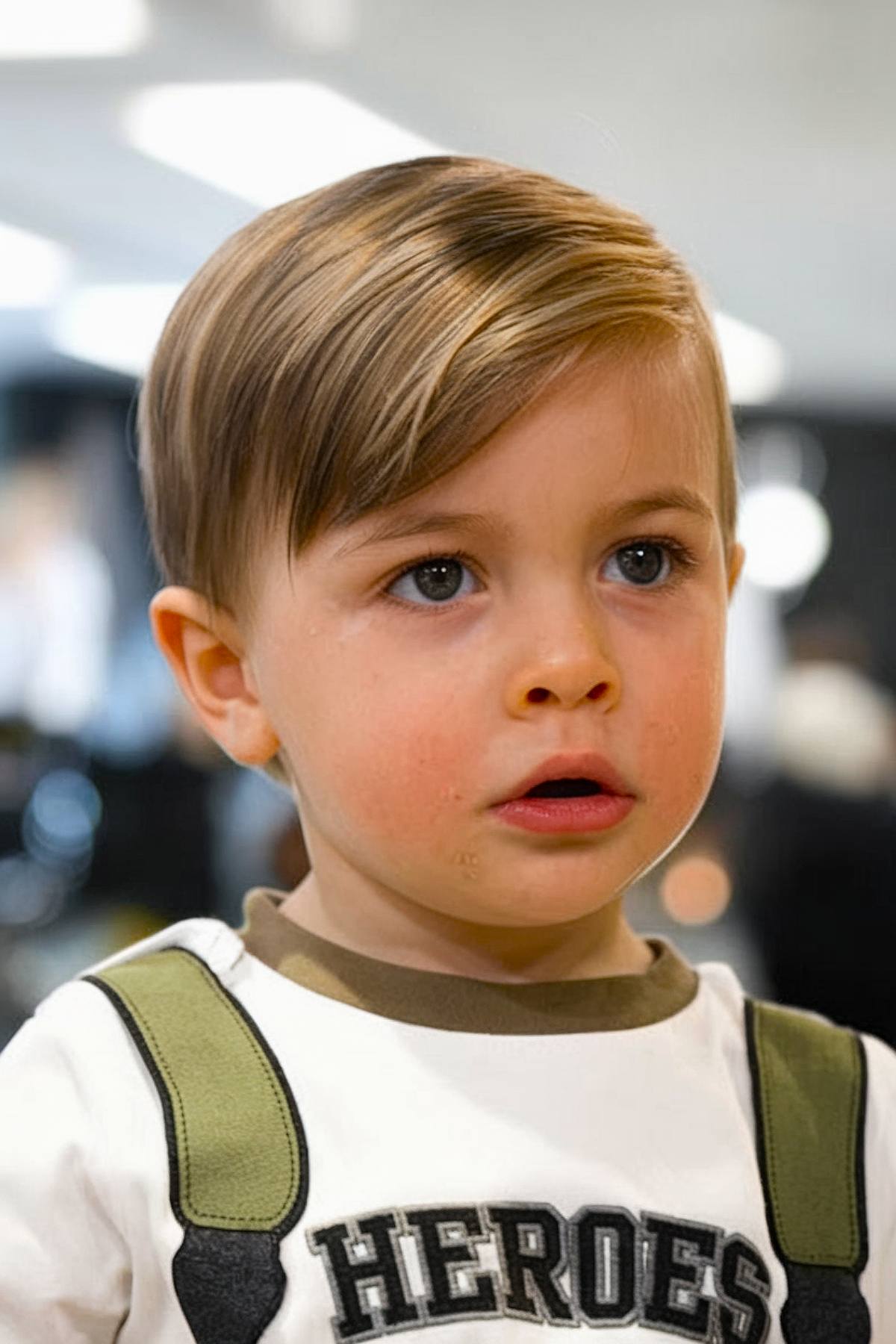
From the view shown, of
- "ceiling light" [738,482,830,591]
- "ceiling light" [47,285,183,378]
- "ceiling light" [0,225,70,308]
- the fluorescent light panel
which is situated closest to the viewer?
the fluorescent light panel

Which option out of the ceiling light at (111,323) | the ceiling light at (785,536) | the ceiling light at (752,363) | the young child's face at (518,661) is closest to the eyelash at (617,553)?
the young child's face at (518,661)

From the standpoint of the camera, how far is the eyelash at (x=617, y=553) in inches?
22.9

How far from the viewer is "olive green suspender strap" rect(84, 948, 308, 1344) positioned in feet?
1.84

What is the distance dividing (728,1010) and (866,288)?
1.88 metres

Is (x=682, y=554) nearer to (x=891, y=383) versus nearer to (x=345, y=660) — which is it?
(x=345, y=660)

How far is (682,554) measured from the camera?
62cm

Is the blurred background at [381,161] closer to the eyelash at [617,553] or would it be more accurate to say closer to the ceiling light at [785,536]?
the ceiling light at [785,536]

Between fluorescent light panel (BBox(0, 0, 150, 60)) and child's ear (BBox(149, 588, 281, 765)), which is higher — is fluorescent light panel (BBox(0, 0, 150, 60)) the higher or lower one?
the higher one

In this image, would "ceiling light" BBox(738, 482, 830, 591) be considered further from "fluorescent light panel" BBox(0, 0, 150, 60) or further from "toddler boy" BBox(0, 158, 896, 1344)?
"toddler boy" BBox(0, 158, 896, 1344)

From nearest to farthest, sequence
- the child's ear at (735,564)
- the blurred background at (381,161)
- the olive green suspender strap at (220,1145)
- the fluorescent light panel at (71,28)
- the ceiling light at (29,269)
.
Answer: the olive green suspender strap at (220,1145) → the child's ear at (735,564) → the fluorescent light panel at (71,28) → the blurred background at (381,161) → the ceiling light at (29,269)

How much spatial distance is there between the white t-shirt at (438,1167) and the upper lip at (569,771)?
0.32 ft

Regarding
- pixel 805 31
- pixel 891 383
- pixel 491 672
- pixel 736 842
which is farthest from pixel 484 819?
pixel 891 383

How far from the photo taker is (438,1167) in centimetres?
59

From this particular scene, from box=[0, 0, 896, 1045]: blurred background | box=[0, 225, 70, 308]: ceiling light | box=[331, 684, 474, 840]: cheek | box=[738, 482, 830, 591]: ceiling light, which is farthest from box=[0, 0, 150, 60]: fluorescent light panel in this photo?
box=[738, 482, 830, 591]: ceiling light
